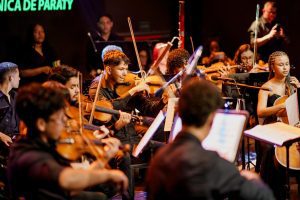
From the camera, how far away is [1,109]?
5270mm

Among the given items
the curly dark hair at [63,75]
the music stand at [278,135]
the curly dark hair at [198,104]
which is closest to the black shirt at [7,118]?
the curly dark hair at [63,75]

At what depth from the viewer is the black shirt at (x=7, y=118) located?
529cm

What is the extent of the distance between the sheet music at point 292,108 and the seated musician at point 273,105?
24 centimetres

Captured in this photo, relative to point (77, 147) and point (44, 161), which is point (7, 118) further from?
point (44, 161)

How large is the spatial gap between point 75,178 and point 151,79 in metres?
2.77

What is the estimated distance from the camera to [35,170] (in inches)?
121

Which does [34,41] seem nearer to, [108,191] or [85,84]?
[85,84]

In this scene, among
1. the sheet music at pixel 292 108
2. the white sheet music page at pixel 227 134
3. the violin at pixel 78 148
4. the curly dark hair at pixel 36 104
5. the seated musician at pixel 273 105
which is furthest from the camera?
the seated musician at pixel 273 105

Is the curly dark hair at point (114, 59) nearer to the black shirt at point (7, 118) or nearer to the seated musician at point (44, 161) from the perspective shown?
the black shirt at point (7, 118)

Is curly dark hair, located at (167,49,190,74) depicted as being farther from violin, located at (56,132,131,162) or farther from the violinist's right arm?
the violinist's right arm

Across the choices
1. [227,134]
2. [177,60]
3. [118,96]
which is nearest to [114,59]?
[118,96]

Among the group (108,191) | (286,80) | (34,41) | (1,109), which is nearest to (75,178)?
(108,191)

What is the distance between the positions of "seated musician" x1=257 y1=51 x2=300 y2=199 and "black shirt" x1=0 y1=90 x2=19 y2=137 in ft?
7.70

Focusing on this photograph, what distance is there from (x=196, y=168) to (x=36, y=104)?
979mm
